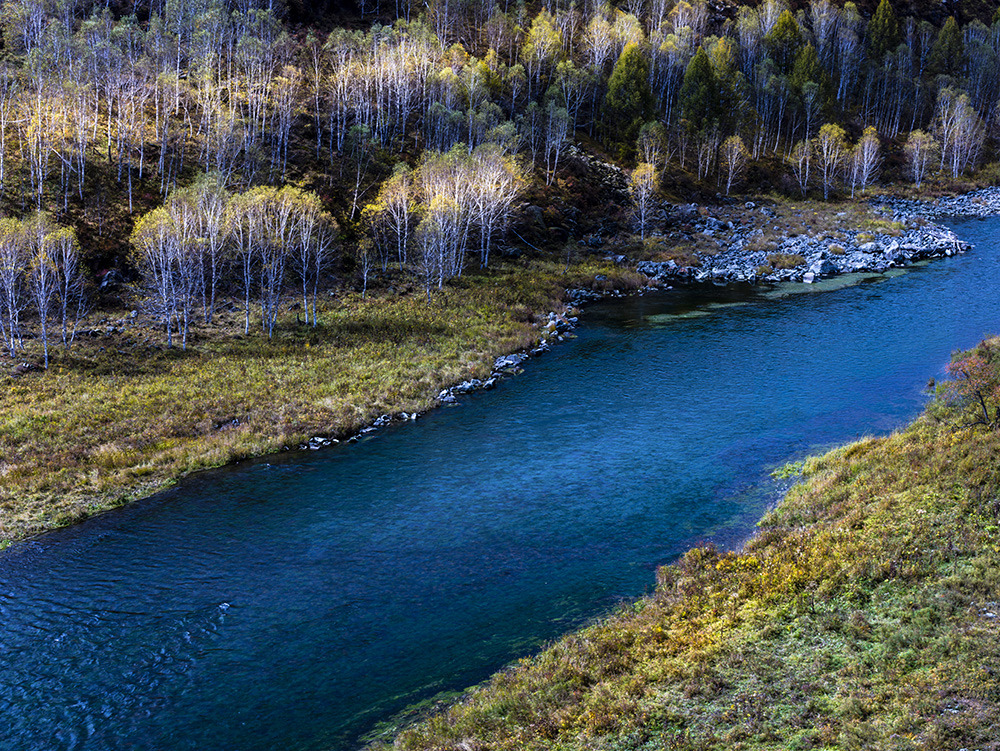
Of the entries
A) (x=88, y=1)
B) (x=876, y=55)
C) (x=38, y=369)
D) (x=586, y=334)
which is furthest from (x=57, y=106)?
(x=876, y=55)

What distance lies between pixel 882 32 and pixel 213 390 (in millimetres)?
175378

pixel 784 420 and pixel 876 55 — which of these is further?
pixel 876 55

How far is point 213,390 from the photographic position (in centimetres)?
4325

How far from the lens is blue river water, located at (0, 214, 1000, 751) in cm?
1892

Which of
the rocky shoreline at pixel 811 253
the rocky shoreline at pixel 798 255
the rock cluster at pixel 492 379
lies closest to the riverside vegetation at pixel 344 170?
the rock cluster at pixel 492 379

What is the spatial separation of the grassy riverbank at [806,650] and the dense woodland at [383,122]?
4537 centimetres

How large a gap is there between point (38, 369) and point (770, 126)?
12954cm

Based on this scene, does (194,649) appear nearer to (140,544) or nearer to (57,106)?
(140,544)

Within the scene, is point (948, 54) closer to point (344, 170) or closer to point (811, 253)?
point (811, 253)

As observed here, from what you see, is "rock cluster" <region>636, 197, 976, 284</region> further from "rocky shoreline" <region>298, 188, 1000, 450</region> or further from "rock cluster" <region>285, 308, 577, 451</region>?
"rock cluster" <region>285, 308, 577, 451</region>

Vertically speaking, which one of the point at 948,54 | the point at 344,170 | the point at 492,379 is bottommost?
the point at 492,379

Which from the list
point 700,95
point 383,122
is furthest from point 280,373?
point 700,95

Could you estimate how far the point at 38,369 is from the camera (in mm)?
45000

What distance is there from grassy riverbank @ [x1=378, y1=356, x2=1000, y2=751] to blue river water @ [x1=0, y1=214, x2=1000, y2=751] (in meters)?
3.03
